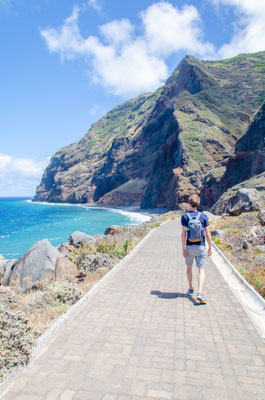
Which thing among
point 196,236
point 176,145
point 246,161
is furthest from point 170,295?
point 176,145

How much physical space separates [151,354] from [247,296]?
3.25 meters

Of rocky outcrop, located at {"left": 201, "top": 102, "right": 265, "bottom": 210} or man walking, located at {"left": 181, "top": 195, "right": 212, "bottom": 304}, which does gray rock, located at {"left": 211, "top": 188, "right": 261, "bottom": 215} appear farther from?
rocky outcrop, located at {"left": 201, "top": 102, "right": 265, "bottom": 210}

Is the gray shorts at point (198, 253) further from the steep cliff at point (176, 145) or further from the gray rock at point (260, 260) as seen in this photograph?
the steep cliff at point (176, 145)

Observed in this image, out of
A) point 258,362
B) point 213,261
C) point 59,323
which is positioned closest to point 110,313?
point 59,323

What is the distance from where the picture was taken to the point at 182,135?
61.2m

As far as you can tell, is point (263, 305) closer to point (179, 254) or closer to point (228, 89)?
point (179, 254)

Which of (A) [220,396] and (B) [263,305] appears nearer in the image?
(A) [220,396]

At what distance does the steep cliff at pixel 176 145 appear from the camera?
58656 mm

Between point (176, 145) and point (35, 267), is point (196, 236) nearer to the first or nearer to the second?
point (35, 267)

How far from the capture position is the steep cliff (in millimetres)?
58656

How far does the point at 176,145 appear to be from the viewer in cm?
6384

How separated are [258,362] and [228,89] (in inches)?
3929

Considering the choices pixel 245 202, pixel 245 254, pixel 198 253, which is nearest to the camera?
pixel 198 253

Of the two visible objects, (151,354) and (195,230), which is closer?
(151,354)
